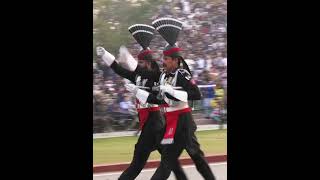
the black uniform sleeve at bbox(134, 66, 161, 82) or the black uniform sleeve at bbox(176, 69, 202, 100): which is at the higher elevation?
the black uniform sleeve at bbox(134, 66, 161, 82)

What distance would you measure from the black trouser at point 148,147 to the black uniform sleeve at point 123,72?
0.38 meters

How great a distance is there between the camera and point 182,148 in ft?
22.0

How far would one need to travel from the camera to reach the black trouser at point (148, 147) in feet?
21.9

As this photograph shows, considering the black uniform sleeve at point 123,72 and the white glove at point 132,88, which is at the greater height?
the black uniform sleeve at point 123,72

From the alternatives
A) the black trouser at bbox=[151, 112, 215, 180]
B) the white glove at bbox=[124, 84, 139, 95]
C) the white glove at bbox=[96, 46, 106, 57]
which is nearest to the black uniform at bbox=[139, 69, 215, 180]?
the black trouser at bbox=[151, 112, 215, 180]

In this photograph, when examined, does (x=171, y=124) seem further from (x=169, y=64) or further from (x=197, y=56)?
(x=197, y=56)

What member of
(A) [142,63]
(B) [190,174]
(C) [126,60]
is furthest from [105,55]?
(B) [190,174]

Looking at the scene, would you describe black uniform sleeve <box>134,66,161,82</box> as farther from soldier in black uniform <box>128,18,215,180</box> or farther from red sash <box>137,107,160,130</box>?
red sash <box>137,107,160,130</box>

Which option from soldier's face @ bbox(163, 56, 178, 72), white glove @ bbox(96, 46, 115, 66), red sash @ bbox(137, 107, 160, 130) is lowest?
red sash @ bbox(137, 107, 160, 130)

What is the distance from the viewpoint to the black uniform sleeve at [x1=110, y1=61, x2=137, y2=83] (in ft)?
21.9

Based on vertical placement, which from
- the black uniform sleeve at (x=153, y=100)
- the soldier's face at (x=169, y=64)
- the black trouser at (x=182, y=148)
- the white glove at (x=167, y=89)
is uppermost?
the soldier's face at (x=169, y=64)

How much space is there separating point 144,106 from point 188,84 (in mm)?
454

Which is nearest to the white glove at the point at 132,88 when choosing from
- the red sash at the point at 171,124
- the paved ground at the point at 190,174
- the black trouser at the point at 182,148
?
the red sash at the point at 171,124

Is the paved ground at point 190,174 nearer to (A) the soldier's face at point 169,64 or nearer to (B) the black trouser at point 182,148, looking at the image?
(B) the black trouser at point 182,148
